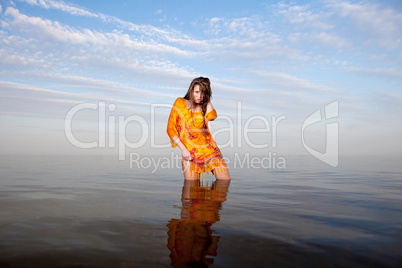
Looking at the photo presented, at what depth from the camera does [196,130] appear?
550 centimetres

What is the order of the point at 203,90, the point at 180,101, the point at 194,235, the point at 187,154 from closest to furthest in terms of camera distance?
the point at 194,235 → the point at 187,154 → the point at 203,90 → the point at 180,101

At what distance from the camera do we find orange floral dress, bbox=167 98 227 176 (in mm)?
5367

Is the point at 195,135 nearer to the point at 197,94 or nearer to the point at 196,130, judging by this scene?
the point at 196,130

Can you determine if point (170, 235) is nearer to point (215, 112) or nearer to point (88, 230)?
point (88, 230)

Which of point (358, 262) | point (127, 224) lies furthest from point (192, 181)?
point (358, 262)

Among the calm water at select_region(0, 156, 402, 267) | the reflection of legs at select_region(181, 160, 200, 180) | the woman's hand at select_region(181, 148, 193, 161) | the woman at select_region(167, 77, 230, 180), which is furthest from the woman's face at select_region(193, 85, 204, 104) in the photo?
the calm water at select_region(0, 156, 402, 267)

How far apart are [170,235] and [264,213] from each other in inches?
44.7

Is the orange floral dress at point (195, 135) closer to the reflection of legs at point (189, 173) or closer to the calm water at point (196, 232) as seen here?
the reflection of legs at point (189, 173)

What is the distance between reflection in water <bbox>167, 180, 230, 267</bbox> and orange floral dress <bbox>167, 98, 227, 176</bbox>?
2182 millimetres

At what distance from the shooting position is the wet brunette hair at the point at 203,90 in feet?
17.2

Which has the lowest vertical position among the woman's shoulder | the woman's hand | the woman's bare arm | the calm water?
the calm water

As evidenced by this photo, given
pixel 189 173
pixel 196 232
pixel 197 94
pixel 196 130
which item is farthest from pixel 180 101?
pixel 196 232

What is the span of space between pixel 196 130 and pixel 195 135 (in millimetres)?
101

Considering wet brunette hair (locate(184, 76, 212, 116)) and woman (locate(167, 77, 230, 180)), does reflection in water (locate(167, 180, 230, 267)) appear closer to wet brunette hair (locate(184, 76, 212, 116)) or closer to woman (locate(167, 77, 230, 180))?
woman (locate(167, 77, 230, 180))
